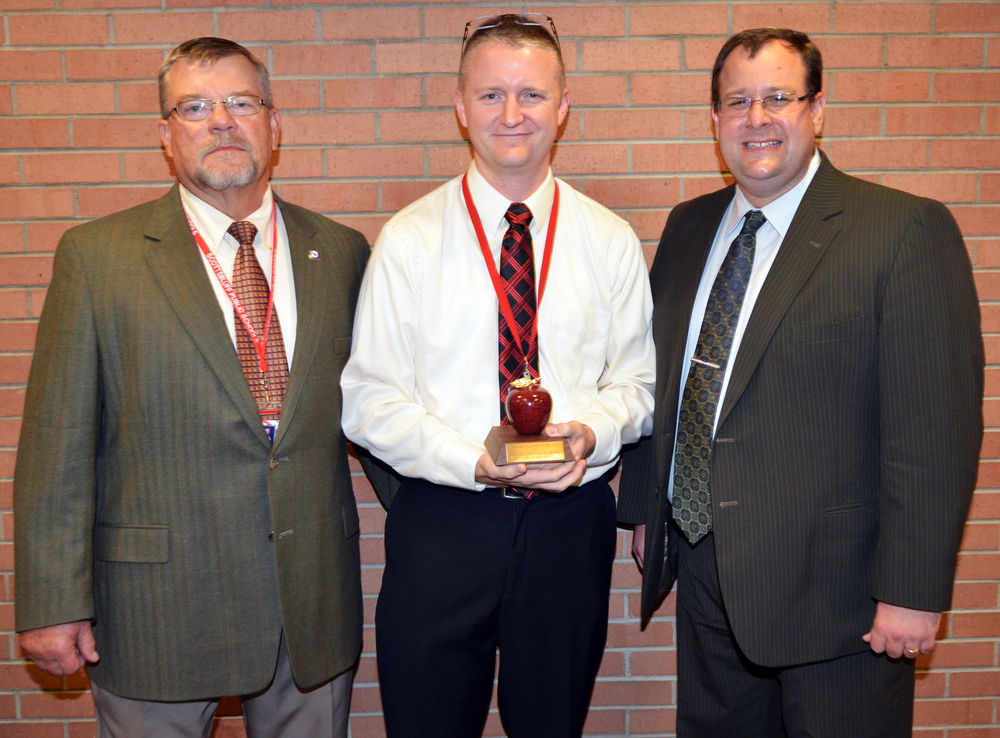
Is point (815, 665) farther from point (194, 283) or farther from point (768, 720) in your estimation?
point (194, 283)

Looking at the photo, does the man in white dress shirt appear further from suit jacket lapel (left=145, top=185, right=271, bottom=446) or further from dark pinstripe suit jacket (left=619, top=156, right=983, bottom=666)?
dark pinstripe suit jacket (left=619, top=156, right=983, bottom=666)

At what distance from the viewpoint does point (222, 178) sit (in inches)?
86.0

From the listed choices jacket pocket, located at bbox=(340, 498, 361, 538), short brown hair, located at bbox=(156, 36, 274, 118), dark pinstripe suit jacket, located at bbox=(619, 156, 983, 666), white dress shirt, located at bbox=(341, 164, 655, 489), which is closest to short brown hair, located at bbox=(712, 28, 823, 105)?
dark pinstripe suit jacket, located at bbox=(619, 156, 983, 666)

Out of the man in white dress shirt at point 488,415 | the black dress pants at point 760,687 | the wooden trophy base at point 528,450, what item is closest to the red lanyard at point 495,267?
the man in white dress shirt at point 488,415

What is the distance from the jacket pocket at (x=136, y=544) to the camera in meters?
2.10

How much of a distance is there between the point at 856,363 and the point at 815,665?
0.81 m

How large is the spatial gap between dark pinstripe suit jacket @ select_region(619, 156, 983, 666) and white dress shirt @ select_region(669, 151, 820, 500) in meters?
0.07

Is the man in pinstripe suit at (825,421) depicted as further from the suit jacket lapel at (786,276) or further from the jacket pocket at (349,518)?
the jacket pocket at (349,518)

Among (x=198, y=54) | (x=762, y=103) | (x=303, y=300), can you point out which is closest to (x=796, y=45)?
(x=762, y=103)

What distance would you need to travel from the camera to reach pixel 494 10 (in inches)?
107

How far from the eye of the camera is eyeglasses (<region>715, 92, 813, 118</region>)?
217 cm

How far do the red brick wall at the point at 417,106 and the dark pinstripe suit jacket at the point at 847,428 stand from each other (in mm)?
840

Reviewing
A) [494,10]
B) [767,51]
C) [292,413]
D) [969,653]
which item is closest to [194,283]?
[292,413]

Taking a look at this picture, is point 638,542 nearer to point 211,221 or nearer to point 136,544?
point 136,544
